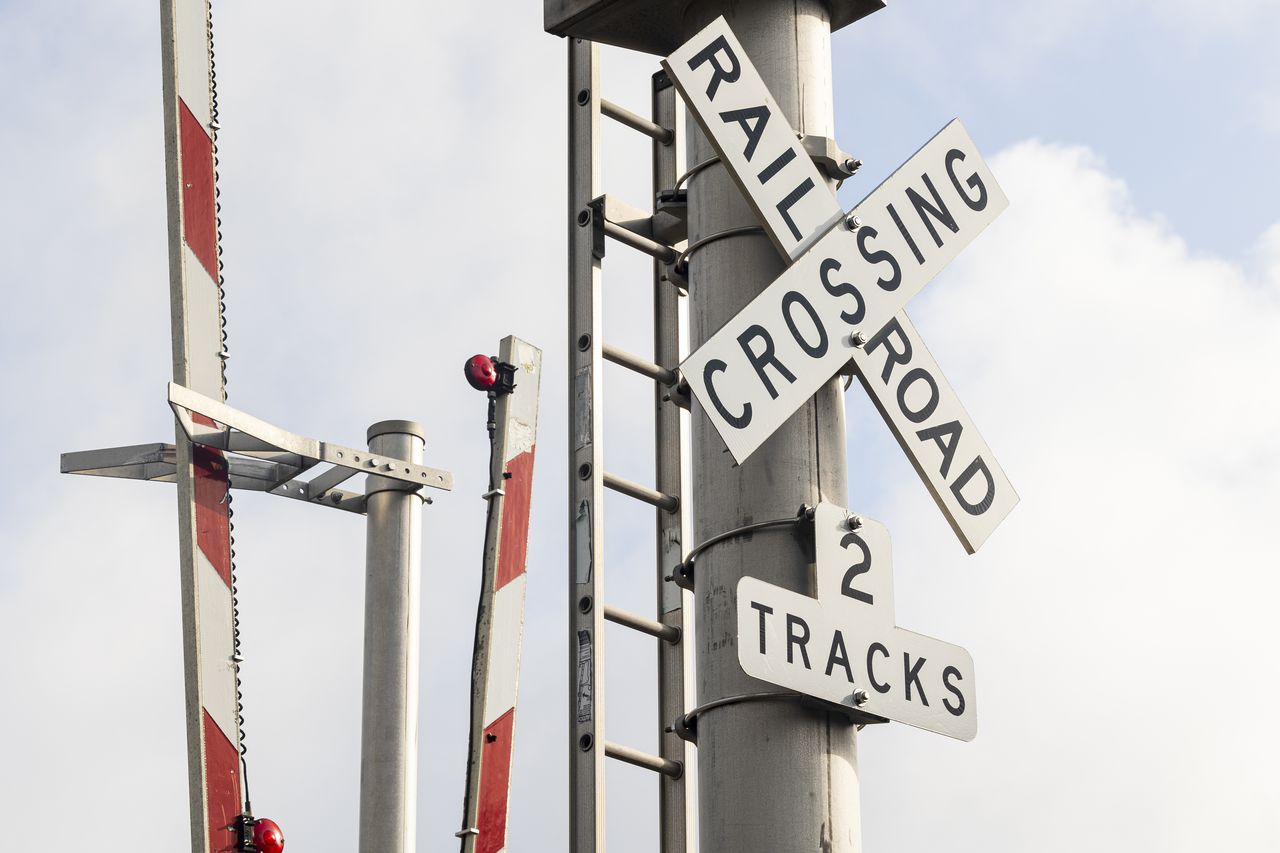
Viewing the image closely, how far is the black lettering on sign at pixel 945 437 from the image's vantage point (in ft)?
14.0

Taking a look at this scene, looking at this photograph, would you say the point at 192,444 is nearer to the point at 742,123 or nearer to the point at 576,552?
the point at 576,552

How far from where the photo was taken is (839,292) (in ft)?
13.5

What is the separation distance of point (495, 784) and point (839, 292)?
2103 millimetres

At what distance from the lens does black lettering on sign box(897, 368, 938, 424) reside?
422 centimetres

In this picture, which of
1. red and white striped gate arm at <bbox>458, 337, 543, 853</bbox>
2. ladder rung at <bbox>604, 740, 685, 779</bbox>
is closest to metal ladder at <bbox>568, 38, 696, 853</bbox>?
ladder rung at <bbox>604, 740, 685, 779</bbox>

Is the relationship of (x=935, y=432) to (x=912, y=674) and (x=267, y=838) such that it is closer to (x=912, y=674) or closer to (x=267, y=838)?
(x=912, y=674)

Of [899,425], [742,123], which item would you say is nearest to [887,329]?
[899,425]

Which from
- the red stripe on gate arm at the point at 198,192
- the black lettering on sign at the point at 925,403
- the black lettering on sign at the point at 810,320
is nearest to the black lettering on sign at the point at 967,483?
the black lettering on sign at the point at 925,403

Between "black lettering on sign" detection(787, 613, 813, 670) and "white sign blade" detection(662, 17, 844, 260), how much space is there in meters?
0.85

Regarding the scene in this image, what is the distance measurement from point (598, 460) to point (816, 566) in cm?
67

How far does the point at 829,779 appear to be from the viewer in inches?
150

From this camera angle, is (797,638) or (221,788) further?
(221,788)

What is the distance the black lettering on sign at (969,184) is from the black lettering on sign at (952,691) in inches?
44.8

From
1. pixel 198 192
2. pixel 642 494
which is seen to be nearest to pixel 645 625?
pixel 642 494
